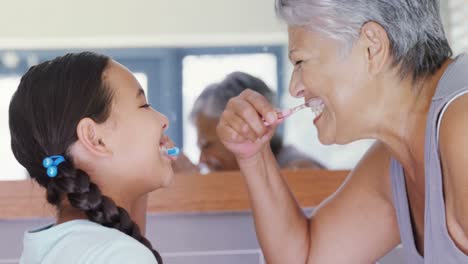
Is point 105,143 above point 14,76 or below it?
above

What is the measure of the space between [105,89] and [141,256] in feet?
0.96

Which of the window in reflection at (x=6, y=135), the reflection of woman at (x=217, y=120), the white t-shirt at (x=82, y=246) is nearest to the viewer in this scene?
the white t-shirt at (x=82, y=246)

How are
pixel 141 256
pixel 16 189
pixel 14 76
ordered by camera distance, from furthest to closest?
pixel 14 76
pixel 16 189
pixel 141 256

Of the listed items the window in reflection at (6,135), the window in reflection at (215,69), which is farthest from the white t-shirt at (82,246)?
the window in reflection at (215,69)

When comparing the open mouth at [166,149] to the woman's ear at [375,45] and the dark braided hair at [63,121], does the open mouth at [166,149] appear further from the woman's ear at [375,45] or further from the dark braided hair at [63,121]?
the woman's ear at [375,45]

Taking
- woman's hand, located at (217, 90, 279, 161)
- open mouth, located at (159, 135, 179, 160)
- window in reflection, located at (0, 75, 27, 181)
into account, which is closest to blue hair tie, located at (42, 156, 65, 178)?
open mouth, located at (159, 135, 179, 160)

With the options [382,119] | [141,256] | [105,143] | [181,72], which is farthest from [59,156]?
[181,72]

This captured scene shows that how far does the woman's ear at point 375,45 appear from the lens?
3.76 feet

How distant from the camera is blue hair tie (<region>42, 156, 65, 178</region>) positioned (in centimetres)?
112

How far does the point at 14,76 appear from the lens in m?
4.01

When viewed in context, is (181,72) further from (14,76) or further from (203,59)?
(14,76)

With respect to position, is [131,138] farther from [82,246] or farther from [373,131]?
[373,131]

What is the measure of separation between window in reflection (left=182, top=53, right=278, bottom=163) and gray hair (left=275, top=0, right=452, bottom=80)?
2.83m

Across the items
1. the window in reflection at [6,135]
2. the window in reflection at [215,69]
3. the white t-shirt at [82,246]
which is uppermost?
the white t-shirt at [82,246]
